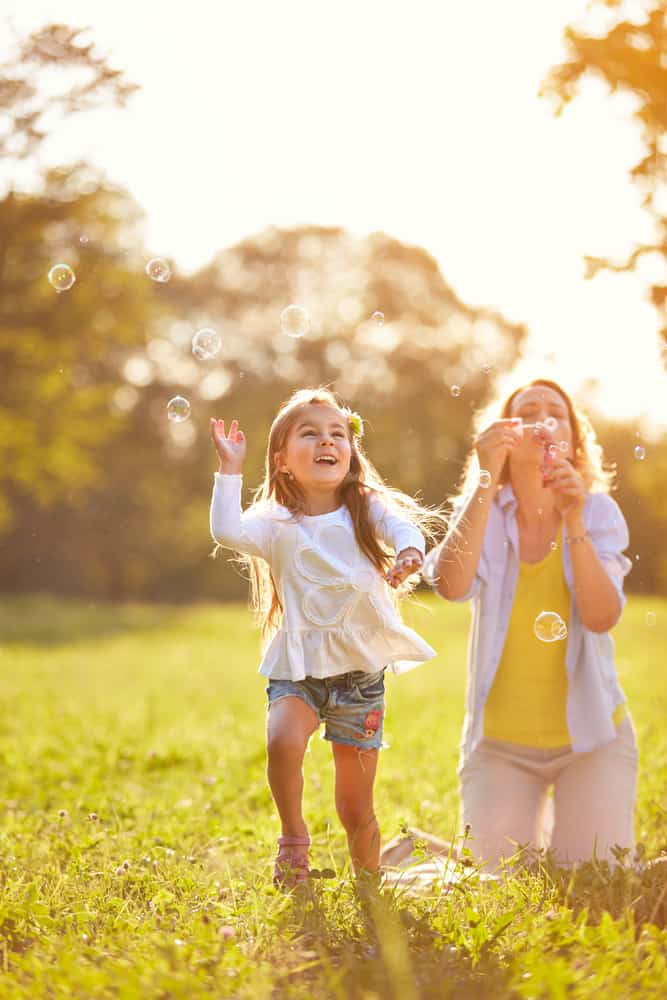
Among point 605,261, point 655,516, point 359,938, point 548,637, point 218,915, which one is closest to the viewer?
point 359,938

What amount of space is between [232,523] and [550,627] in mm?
1362

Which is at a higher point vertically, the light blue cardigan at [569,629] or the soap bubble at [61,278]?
the soap bubble at [61,278]

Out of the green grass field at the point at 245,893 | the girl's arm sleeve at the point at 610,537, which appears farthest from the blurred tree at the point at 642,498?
the green grass field at the point at 245,893

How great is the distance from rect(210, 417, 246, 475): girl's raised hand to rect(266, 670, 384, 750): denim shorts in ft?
2.28

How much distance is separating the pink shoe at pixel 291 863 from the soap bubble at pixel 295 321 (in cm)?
204

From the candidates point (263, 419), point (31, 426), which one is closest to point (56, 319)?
point (31, 426)

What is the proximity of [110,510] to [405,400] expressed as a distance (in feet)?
40.8

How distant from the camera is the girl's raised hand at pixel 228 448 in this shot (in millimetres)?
3361

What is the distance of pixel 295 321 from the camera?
4.41 metres

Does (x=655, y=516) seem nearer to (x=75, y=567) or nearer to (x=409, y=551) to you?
(x=409, y=551)

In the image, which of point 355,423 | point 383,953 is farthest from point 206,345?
point 383,953

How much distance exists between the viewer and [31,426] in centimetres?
1742

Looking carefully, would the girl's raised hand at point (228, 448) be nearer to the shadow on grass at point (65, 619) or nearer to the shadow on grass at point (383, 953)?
the shadow on grass at point (383, 953)

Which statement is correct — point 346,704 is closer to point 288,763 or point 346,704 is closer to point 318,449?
point 288,763
